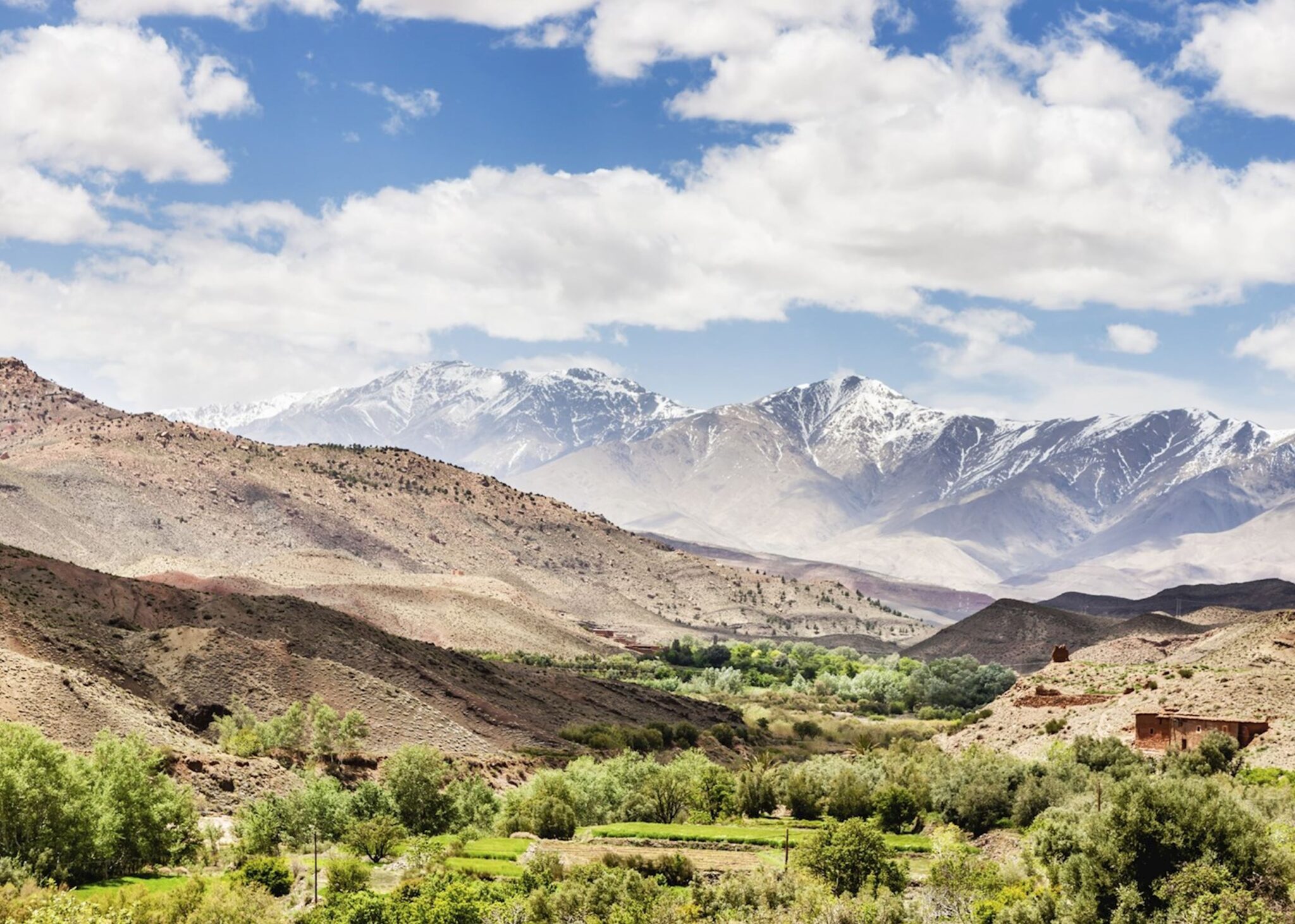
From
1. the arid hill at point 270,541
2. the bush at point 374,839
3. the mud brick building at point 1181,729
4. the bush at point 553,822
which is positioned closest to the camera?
the bush at point 374,839

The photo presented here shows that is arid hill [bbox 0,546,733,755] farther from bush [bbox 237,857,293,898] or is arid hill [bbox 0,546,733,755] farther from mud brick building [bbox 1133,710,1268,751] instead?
mud brick building [bbox 1133,710,1268,751]

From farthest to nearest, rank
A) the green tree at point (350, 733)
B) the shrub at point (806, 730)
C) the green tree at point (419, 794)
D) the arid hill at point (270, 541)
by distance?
1. the arid hill at point (270, 541)
2. the shrub at point (806, 730)
3. the green tree at point (350, 733)
4. the green tree at point (419, 794)

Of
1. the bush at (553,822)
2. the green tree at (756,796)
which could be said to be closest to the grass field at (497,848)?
the bush at (553,822)

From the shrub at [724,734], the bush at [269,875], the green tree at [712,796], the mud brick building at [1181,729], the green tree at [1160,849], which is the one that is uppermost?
the mud brick building at [1181,729]

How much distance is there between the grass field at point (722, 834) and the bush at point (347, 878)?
42.3ft

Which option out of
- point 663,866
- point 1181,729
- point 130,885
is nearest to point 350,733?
point 130,885

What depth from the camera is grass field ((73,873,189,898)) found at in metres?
41.8

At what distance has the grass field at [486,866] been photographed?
44.9 meters

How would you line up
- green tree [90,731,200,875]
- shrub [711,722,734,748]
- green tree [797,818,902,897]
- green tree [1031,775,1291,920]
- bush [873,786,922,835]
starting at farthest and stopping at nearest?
shrub [711,722,734,748]
bush [873,786,922,835]
green tree [90,731,200,875]
green tree [797,818,902,897]
green tree [1031,775,1291,920]

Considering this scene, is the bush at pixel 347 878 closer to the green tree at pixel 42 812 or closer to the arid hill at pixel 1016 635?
the green tree at pixel 42 812

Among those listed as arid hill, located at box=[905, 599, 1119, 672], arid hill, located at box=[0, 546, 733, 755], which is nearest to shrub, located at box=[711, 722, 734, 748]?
arid hill, located at box=[0, 546, 733, 755]

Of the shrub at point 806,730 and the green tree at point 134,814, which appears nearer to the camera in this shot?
the green tree at point 134,814

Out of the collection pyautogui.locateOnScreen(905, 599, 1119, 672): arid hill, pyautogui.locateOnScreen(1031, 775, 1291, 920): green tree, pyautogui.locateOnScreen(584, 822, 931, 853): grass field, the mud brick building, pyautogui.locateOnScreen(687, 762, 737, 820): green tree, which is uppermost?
pyautogui.locateOnScreen(905, 599, 1119, 672): arid hill

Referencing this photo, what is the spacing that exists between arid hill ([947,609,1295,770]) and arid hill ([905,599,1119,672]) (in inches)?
3136
